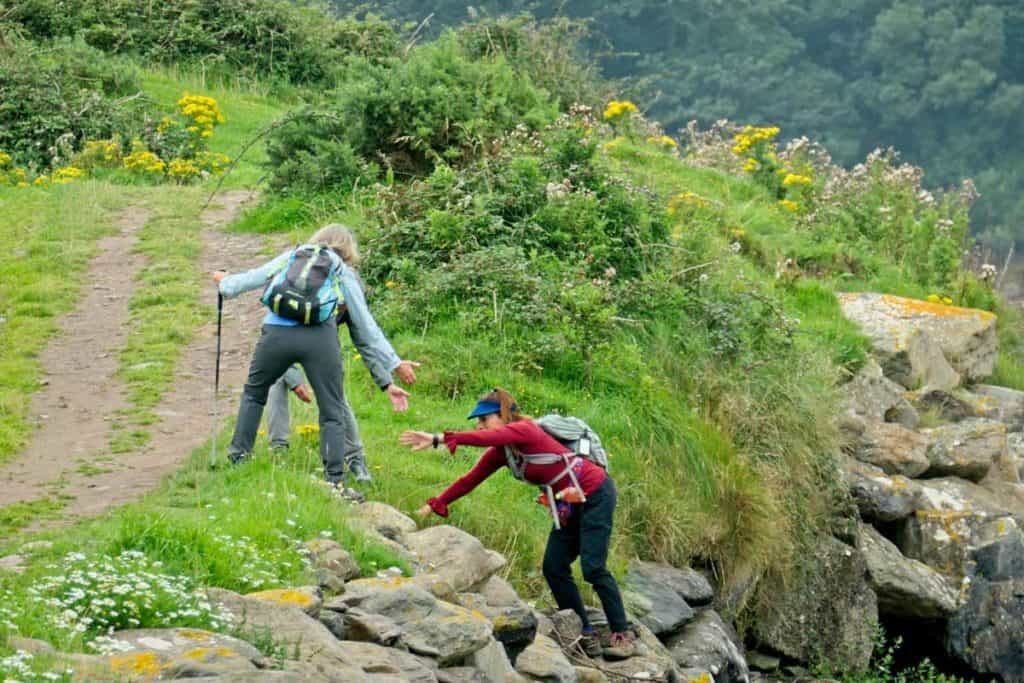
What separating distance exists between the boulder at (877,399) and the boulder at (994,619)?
226 centimetres

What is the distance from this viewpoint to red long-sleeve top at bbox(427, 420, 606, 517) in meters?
8.35

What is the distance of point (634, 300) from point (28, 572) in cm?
714

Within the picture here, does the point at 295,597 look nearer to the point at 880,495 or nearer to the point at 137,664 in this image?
the point at 137,664

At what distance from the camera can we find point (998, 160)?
5253cm

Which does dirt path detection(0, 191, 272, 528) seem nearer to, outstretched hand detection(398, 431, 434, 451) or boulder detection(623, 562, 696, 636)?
outstretched hand detection(398, 431, 434, 451)

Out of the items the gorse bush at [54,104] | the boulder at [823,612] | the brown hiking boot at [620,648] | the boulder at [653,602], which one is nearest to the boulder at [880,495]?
the boulder at [823,612]

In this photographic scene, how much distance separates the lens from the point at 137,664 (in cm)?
581

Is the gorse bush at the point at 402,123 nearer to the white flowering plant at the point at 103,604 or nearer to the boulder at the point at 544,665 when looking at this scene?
the boulder at the point at 544,665

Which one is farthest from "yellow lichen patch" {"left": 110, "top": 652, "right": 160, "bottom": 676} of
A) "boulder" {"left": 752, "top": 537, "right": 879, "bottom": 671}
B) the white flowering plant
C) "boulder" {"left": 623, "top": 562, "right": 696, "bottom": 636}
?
"boulder" {"left": 752, "top": 537, "right": 879, "bottom": 671}

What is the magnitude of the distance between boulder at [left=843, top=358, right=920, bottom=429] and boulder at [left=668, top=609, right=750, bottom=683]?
4923 millimetres

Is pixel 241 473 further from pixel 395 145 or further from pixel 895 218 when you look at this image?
pixel 895 218

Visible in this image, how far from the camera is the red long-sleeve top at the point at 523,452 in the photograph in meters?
8.35

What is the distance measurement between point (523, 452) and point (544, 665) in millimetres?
1133

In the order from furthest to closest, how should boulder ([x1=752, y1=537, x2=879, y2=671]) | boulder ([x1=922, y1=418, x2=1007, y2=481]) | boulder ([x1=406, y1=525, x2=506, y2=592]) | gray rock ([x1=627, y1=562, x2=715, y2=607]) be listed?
boulder ([x1=922, y1=418, x2=1007, y2=481]) < boulder ([x1=752, y1=537, x2=879, y2=671]) < gray rock ([x1=627, y1=562, x2=715, y2=607]) < boulder ([x1=406, y1=525, x2=506, y2=592])
